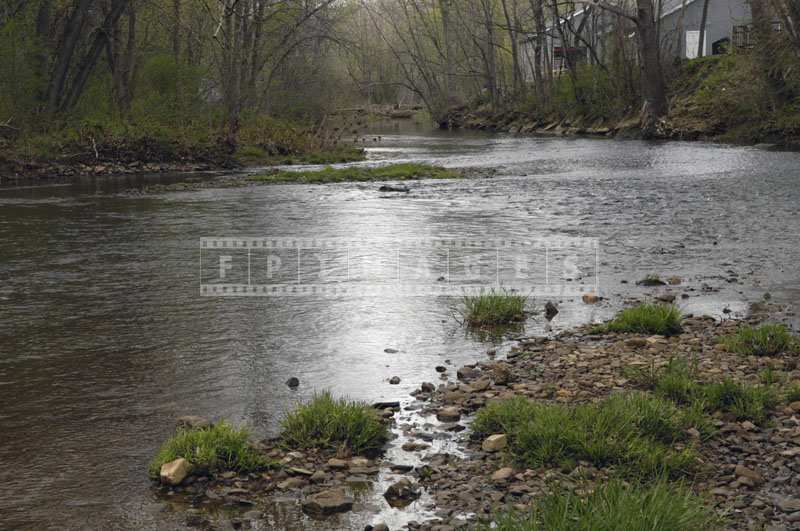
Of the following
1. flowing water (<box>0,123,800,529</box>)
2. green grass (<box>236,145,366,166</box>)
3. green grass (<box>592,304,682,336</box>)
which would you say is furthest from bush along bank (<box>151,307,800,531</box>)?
green grass (<box>236,145,366,166</box>)

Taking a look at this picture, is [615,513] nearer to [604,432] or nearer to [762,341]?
[604,432]

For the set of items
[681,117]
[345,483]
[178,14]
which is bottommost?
[345,483]

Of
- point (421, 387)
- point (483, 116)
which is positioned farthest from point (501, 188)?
point (483, 116)

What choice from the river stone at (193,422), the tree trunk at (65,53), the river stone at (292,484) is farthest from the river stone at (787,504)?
the tree trunk at (65,53)

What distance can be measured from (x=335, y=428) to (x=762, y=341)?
3.64 m

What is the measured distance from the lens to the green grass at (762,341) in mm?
7121

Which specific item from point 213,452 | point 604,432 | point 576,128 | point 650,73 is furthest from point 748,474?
point 576,128

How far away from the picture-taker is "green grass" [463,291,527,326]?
28.1 feet

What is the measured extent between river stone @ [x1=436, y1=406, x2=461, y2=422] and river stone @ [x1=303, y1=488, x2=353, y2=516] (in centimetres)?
130

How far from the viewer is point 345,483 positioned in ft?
16.6

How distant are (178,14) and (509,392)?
34913mm

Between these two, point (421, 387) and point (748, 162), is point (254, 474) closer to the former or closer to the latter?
point (421, 387)

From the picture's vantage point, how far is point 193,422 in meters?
5.73

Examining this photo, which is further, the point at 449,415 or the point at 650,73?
the point at 650,73
